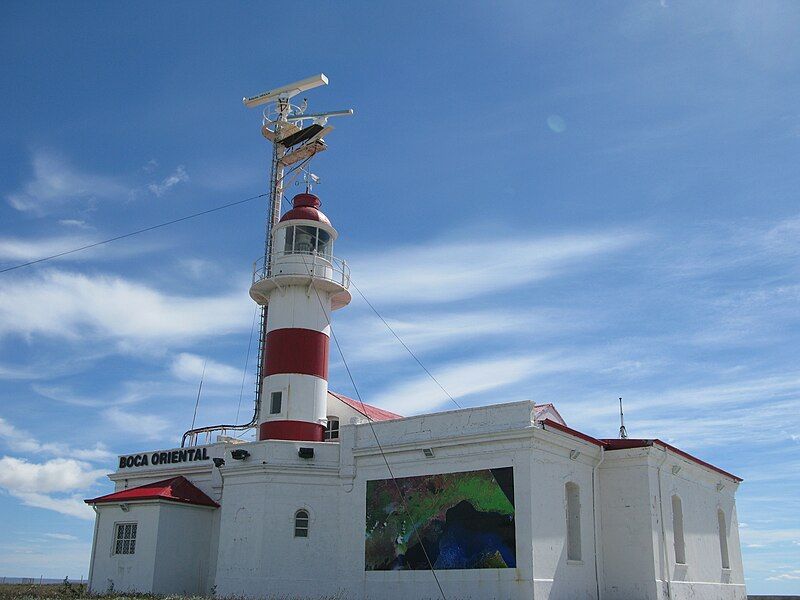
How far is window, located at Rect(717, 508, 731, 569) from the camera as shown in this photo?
98.3 ft

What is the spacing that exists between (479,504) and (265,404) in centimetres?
899

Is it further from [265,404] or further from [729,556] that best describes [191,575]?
[729,556]

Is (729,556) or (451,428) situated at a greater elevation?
(451,428)

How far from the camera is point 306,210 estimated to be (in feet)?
98.7

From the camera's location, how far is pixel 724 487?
31125mm

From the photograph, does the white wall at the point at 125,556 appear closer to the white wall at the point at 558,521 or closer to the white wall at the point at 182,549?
the white wall at the point at 182,549

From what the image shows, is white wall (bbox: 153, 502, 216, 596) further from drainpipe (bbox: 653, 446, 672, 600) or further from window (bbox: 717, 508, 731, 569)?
window (bbox: 717, 508, 731, 569)

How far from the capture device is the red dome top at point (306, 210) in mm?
29812

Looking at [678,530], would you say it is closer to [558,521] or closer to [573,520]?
[573,520]

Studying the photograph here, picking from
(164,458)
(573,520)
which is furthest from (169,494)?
(573,520)

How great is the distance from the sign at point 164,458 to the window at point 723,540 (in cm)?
1971

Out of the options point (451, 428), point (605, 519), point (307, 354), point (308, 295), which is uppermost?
point (308, 295)

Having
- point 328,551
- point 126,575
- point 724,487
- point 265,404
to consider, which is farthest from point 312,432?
point 724,487

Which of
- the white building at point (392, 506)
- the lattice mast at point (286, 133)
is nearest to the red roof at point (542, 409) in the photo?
the white building at point (392, 506)
